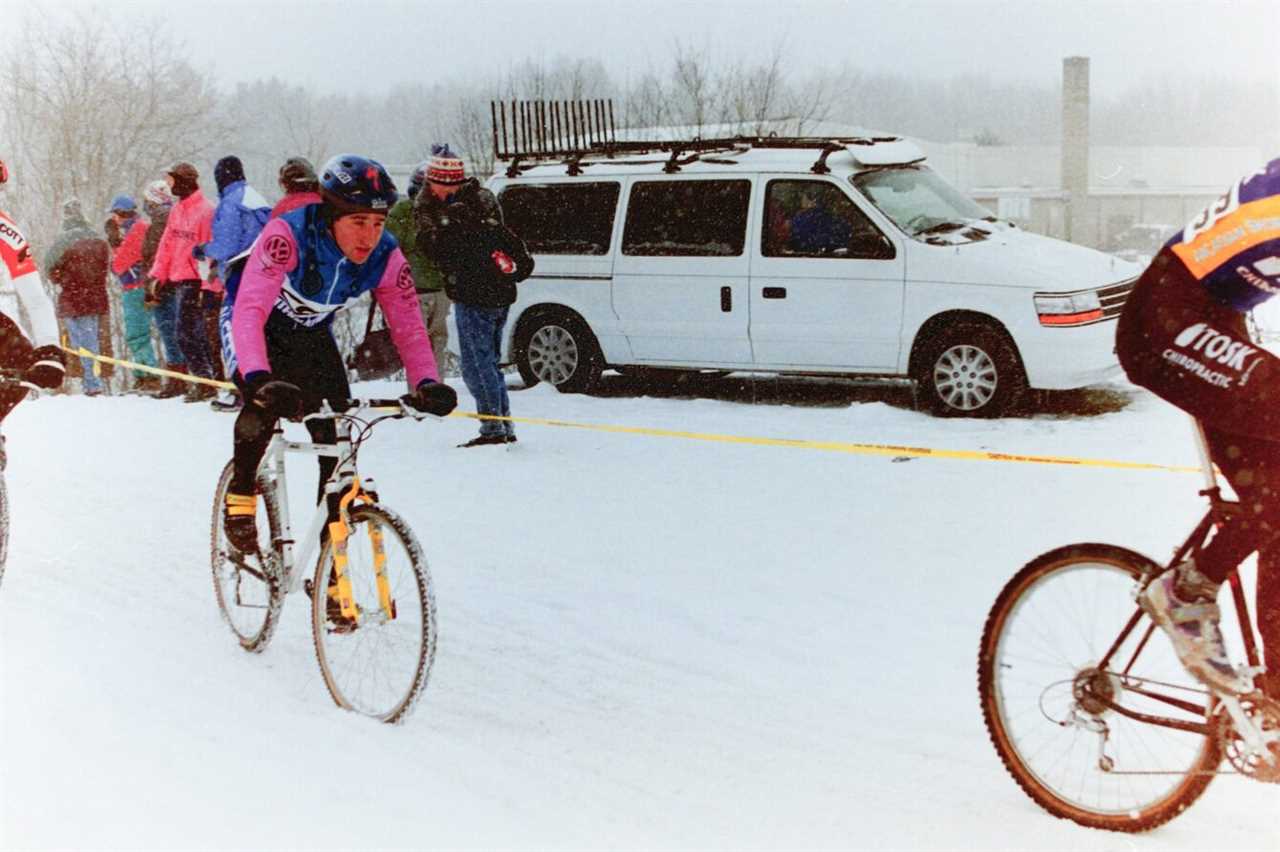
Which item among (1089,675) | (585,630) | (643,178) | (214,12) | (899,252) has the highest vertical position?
(214,12)

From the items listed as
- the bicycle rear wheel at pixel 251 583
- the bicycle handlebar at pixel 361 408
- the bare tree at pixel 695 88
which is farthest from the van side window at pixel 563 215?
the bicycle handlebar at pixel 361 408

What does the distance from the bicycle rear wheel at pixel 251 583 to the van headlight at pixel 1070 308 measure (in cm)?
541

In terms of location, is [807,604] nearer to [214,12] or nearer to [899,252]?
[214,12]

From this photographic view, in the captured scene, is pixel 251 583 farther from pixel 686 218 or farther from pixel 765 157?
pixel 765 157

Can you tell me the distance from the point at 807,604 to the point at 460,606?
138cm

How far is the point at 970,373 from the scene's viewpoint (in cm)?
834

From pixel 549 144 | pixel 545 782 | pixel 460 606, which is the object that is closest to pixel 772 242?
pixel 549 144

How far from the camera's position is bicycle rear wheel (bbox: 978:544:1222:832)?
3025 millimetres

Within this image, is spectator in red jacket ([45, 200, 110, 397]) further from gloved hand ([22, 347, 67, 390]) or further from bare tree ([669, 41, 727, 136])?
gloved hand ([22, 347, 67, 390])

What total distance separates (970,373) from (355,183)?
537cm

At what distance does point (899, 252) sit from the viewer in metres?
8.63

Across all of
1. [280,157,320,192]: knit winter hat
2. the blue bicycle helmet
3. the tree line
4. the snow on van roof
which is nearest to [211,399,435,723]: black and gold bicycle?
the blue bicycle helmet

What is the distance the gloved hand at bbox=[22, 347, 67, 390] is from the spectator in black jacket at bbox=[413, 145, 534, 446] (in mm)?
3110

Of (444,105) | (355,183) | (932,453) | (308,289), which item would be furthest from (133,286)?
(932,453)
